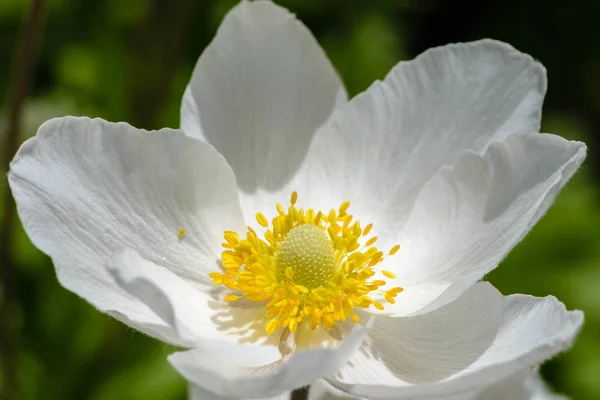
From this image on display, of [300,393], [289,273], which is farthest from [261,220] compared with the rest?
[300,393]

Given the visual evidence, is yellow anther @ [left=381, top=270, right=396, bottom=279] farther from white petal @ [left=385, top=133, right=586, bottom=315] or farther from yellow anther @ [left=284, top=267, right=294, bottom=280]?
yellow anther @ [left=284, top=267, right=294, bottom=280]

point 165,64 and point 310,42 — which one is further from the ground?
point 310,42

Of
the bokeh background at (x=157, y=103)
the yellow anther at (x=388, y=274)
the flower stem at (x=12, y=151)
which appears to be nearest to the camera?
the yellow anther at (x=388, y=274)

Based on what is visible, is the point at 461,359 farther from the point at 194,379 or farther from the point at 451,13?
the point at 451,13

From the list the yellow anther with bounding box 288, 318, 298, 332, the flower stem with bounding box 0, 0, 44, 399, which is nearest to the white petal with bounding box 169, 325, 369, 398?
the yellow anther with bounding box 288, 318, 298, 332

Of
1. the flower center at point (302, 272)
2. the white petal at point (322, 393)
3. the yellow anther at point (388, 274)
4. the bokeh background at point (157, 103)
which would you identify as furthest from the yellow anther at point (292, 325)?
the bokeh background at point (157, 103)

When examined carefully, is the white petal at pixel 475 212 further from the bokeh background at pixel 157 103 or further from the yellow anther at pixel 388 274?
the bokeh background at pixel 157 103

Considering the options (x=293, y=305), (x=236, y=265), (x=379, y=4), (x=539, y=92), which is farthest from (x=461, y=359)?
(x=379, y=4)

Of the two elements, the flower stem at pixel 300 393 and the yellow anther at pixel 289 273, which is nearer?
the flower stem at pixel 300 393
